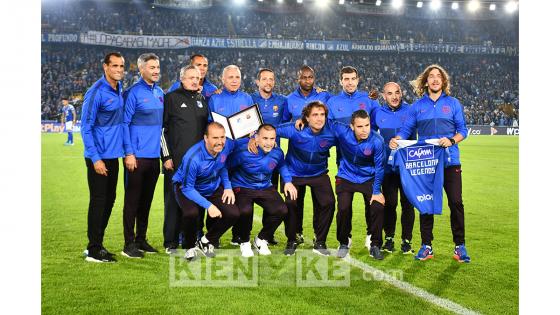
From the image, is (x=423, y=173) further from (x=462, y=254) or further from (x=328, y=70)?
(x=328, y=70)

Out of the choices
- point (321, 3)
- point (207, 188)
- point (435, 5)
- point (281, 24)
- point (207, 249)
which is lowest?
point (207, 249)

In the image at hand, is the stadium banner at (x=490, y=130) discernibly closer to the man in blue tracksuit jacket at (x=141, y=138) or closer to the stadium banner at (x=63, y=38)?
the stadium banner at (x=63, y=38)

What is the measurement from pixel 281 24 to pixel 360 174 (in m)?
29.3

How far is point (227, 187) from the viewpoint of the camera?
440cm

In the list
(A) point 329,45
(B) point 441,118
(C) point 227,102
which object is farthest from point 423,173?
(A) point 329,45

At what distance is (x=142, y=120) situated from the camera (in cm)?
437

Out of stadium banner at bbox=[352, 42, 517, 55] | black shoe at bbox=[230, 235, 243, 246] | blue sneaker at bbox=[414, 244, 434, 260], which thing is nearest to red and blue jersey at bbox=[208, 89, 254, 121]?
black shoe at bbox=[230, 235, 243, 246]

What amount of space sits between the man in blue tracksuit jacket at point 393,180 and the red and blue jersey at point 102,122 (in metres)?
2.18

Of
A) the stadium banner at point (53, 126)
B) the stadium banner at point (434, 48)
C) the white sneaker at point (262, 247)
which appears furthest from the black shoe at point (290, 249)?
the stadium banner at point (434, 48)

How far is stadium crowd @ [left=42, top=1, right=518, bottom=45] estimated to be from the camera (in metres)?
31.4

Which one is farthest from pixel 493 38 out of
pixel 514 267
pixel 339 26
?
pixel 514 267

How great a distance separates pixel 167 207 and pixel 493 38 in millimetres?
31373

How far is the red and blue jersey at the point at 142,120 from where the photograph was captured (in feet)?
14.2

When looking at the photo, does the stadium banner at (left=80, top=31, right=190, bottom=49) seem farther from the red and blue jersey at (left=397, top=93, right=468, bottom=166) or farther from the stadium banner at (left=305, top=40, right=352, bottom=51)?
the red and blue jersey at (left=397, top=93, right=468, bottom=166)
